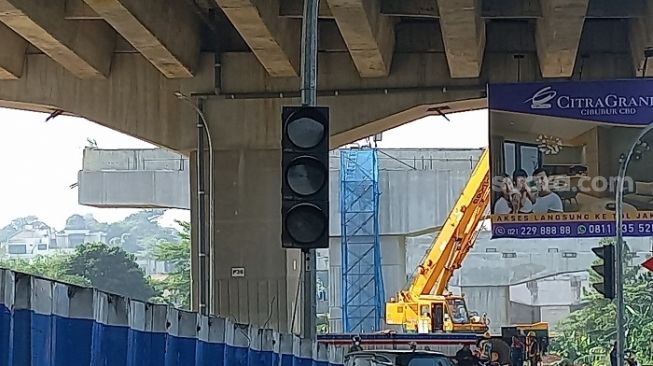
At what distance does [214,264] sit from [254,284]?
771 mm

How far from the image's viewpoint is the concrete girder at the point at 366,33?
52.9ft

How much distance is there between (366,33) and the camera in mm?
17438

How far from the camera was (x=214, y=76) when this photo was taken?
68.9 feet

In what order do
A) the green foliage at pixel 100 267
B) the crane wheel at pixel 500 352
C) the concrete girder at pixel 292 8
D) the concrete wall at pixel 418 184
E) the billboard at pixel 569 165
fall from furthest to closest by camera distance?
the concrete wall at pixel 418 184
the green foliage at pixel 100 267
the crane wheel at pixel 500 352
the billboard at pixel 569 165
the concrete girder at pixel 292 8

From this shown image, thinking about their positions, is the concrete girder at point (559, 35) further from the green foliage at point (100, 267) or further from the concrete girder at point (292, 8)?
the green foliage at point (100, 267)

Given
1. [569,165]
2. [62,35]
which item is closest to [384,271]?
[569,165]

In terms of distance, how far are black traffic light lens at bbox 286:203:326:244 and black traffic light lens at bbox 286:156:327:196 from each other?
13 cm

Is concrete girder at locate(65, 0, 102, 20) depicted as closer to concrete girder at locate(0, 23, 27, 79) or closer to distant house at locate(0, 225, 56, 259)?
Result: concrete girder at locate(0, 23, 27, 79)

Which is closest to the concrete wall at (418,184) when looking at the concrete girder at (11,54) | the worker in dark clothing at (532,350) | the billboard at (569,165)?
the worker in dark clothing at (532,350)

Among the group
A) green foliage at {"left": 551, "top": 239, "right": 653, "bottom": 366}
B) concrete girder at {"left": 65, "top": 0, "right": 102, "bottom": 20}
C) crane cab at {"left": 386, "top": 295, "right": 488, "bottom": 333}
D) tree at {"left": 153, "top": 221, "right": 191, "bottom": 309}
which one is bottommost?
green foliage at {"left": 551, "top": 239, "right": 653, "bottom": 366}

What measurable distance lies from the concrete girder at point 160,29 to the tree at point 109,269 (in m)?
18.2

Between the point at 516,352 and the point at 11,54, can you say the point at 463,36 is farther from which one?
the point at 516,352

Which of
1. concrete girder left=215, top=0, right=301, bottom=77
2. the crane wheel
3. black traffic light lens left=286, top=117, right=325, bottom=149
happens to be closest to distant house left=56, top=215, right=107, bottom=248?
the crane wheel

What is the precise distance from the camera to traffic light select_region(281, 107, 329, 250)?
29.7 feet
